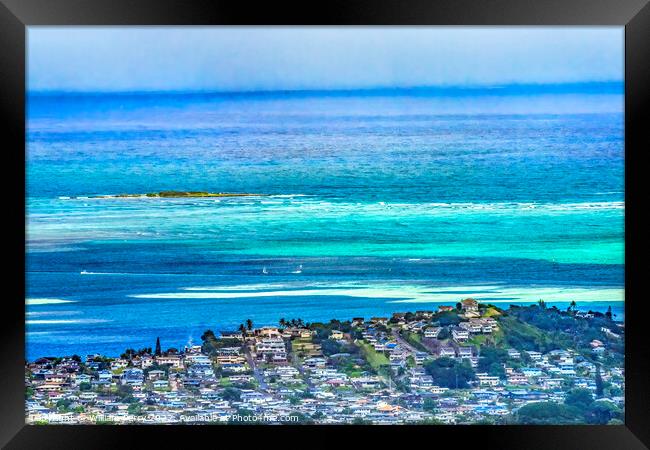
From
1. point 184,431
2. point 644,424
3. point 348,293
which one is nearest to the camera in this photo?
point 644,424

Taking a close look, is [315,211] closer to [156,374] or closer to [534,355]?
[156,374]

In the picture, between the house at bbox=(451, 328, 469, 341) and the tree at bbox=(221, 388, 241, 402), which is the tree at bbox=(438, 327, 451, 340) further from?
the tree at bbox=(221, 388, 241, 402)

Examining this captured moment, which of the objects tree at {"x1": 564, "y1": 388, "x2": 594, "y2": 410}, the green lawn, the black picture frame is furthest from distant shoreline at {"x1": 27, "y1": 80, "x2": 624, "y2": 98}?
tree at {"x1": 564, "y1": 388, "x2": 594, "y2": 410}

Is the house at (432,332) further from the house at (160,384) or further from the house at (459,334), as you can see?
the house at (160,384)

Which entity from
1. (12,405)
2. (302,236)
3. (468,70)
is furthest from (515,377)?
(12,405)

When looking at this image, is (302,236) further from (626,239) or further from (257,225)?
(626,239)

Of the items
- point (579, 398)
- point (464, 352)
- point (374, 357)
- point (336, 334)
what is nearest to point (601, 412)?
point (579, 398)
